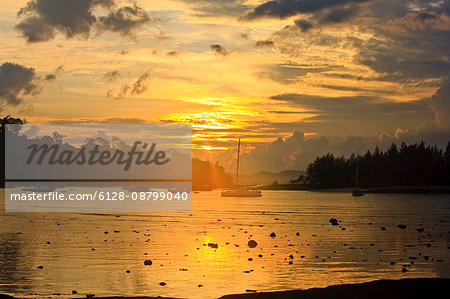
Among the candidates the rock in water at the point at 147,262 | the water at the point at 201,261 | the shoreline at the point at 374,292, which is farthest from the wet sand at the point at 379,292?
the rock in water at the point at 147,262

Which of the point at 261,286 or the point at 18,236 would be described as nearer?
the point at 261,286

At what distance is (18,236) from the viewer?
66000 mm

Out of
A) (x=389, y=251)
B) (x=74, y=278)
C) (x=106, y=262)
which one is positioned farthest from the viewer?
(x=389, y=251)

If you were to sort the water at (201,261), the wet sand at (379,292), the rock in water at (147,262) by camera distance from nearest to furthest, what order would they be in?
1. the wet sand at (379,292)
2. the water at (201,261)
3. the rock in water at (147,262)

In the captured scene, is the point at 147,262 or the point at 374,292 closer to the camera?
the point at 374,292

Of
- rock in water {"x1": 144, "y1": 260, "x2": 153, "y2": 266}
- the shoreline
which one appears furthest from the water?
the shoreline

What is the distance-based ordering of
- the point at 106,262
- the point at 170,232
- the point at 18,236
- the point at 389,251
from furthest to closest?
A: 1. the point at 170,232
2. the point at 18,236
3. the point at 389,251
4. the point at 106,262

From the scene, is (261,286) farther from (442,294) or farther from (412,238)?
(412,238)

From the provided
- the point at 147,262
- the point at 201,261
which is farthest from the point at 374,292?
the point at 147,262

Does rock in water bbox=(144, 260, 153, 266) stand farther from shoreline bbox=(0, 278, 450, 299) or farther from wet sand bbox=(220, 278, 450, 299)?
wet sand bbox=(220, 278, 450, 299)

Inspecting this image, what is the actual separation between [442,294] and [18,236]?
51723 millimetres

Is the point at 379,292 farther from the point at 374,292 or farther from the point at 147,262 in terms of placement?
the point at 147,262

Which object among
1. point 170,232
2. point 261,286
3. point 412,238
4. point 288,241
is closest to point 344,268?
point 261,286

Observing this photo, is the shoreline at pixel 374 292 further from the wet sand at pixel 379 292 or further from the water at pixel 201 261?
the water at pixel 201 261
